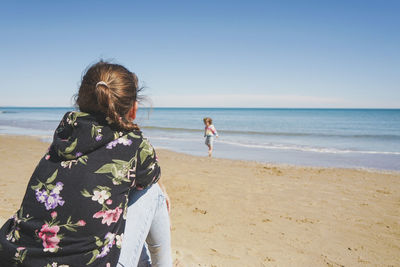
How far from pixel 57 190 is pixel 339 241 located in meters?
3.90

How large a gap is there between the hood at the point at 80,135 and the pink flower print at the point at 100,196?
221 millimetres

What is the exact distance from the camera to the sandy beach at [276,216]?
3.65 metres

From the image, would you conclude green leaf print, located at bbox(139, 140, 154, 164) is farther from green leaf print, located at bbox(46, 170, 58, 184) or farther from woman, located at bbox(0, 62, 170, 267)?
green leaf print, located at bbox(46, 170, 58, 184)

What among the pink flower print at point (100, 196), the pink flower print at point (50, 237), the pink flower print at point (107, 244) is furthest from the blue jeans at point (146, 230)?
the pink flower print at point (50, 237)

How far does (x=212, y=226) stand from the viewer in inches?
177

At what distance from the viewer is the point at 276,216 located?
16.4 feet

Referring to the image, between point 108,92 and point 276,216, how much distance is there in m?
4.14

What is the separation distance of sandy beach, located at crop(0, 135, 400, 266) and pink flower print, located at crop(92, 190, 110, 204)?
6.66ft

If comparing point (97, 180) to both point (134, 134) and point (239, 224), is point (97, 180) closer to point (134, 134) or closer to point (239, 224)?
point (134, 134)

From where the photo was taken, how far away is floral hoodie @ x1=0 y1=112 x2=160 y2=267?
4.77 ft

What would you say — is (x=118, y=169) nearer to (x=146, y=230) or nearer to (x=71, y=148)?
(x=71, y=148)

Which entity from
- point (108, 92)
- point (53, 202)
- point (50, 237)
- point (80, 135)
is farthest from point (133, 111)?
point (50, 237)

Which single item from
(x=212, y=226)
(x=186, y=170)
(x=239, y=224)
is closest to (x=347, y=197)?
(x=239, y=224)

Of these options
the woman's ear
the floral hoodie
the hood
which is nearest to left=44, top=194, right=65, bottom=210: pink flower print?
the floral hoodie
